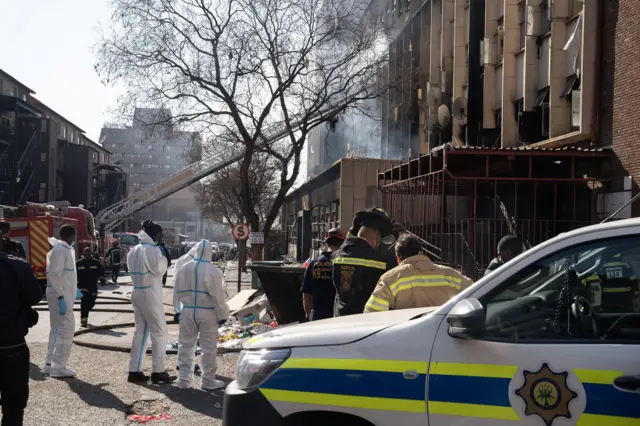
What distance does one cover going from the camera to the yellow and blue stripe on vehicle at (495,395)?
2754 mm

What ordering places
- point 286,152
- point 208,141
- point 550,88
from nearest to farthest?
point 550,88 → point 208,141 → point 286,152

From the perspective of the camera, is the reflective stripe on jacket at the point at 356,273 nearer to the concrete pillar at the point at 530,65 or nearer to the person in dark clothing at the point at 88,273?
the person in dark clothing at the point at 88,273

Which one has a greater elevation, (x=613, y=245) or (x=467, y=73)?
(x=467, y=73)

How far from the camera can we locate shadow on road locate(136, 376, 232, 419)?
706 cm

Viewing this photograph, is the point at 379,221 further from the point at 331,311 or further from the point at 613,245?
the point at 613,245

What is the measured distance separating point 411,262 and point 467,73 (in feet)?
58.1

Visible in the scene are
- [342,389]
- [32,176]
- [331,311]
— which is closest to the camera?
[342,389]

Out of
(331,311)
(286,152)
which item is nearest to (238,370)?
(331,311)

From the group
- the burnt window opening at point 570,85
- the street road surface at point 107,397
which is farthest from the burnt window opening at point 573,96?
the street road surface at point 107,397

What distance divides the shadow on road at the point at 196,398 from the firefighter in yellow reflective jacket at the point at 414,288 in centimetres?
280

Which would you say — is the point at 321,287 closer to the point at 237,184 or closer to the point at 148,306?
the point at 148,306

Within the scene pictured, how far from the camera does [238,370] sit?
12.2 ft

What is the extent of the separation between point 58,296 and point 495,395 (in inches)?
276

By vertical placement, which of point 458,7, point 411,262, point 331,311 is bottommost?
point 331,311
